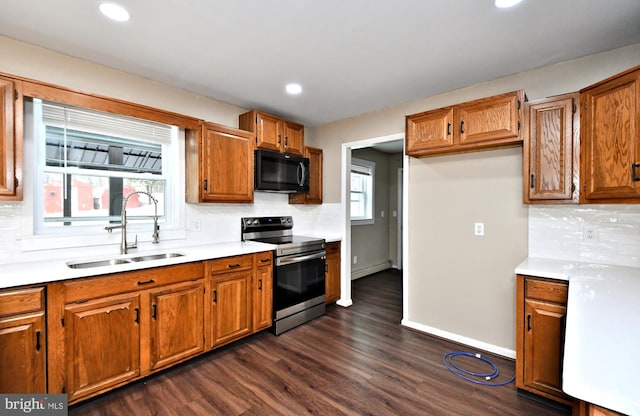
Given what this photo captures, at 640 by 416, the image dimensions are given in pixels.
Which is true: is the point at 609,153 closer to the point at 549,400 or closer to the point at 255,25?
the point at 549,400

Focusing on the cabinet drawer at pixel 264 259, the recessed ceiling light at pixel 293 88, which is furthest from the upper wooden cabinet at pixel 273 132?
the cabinet drawer at pixel 264 259

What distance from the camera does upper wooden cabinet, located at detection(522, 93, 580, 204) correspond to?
2.12 m

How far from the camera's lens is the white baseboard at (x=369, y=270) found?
524cm

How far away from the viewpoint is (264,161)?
3318mm

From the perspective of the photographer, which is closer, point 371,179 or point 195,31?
point 195,31

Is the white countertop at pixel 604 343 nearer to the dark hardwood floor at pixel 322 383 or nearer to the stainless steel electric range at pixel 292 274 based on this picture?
the dark hardwood floor at pixel 322 383

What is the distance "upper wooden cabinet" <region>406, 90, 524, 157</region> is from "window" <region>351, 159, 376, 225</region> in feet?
8.06

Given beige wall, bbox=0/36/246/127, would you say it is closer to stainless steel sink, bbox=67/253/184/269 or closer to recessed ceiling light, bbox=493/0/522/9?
stainless steel sink, bbox=67/253/184/269

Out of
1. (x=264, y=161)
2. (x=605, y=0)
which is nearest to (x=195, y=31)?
(x=264, y=161)

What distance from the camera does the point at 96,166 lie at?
254 cm

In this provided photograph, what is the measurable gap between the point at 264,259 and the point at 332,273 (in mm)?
1188

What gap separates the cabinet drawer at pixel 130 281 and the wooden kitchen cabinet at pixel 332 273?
1.71 metres

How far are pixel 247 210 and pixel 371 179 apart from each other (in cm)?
288

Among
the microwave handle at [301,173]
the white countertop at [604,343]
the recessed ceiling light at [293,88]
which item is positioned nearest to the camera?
the white countertop at [604,343]
